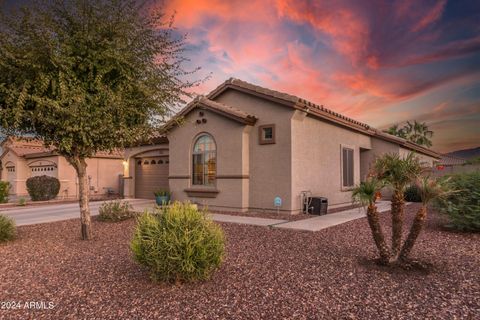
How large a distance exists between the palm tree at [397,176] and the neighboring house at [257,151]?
20.4 feet

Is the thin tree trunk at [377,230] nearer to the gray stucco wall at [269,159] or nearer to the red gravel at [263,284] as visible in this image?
the red gravel at [263,284]

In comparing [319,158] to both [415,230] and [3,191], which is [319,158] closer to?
[415,230]

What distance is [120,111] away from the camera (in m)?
7.42

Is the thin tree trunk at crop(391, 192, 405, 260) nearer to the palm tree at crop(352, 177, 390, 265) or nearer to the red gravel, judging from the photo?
the palm tree at crop(352, 177, 390, 265)

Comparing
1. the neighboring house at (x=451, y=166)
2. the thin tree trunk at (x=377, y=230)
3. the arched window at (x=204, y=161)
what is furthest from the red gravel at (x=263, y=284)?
the neighboring house at (x=451, y=166)

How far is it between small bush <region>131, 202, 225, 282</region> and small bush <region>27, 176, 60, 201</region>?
18.6 meters

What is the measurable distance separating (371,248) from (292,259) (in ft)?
6.48

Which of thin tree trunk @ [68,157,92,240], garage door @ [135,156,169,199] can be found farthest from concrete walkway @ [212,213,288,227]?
garage door @ [135,156,169,199]

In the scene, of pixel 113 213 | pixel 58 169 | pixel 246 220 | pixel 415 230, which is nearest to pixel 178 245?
pixel 415 230

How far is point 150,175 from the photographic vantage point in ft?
60.4

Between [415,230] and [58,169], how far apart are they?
23419mm

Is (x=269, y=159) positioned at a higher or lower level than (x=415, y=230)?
higher

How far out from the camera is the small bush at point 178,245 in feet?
14.8

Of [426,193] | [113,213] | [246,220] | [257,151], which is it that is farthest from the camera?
[257,151]
